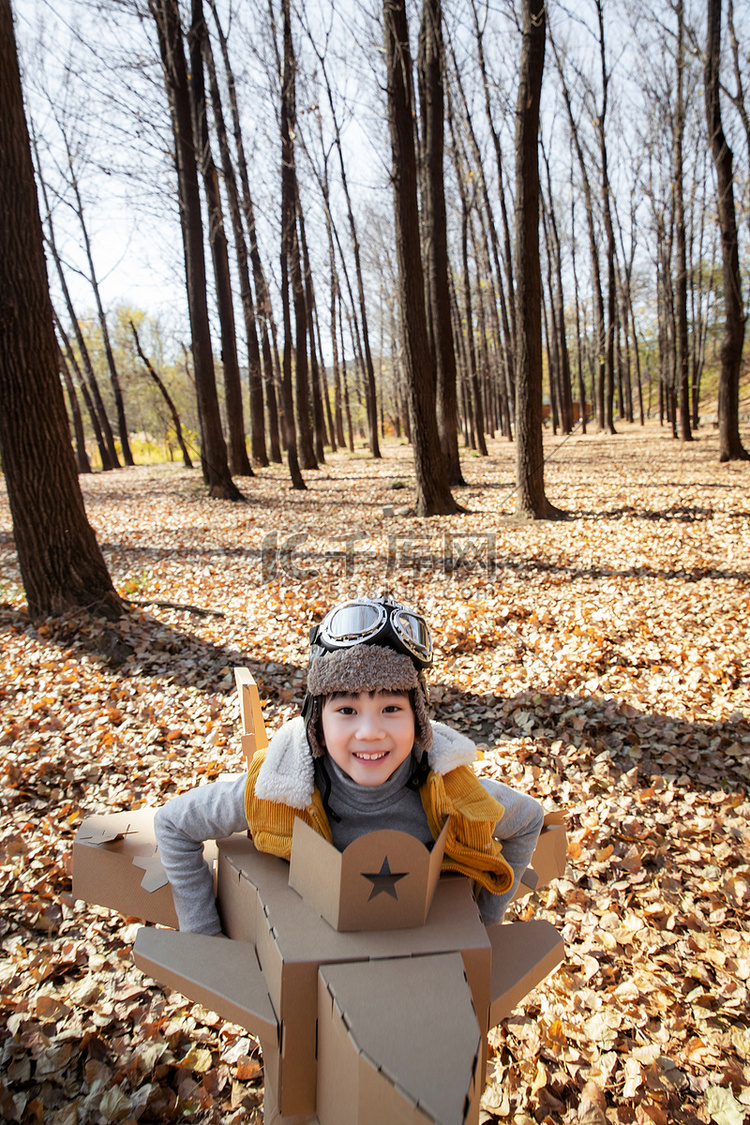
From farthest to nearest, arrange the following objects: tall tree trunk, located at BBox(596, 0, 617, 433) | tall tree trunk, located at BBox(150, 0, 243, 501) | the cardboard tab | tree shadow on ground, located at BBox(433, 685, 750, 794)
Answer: tall tree trunk, located at BBox(596, 0, 617, 433) < tall tree trunk, located at BBox(150, 0, 243, 501) < tree shadow on ground, located at BBox(433, 685, 750, 794) < the cardboard tab

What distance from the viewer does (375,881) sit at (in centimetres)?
137

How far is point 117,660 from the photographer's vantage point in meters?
5.53

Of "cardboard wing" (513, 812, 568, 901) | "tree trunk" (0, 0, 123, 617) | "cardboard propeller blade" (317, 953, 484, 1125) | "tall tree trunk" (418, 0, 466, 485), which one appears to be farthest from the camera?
"tall tree trunk" (418, 0, 466, 485)

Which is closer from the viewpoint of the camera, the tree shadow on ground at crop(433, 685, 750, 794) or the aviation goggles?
the aviation goggles

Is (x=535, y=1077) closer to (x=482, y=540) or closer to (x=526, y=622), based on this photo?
(x=526, y=622)

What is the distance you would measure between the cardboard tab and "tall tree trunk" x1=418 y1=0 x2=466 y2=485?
492 inches

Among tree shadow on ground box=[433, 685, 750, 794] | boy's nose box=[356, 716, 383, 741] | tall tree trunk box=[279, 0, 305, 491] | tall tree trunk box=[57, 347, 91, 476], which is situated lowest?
tree shadow on ground box=[433, 685, 750, 794]

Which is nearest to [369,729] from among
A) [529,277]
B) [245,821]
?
[245,821]

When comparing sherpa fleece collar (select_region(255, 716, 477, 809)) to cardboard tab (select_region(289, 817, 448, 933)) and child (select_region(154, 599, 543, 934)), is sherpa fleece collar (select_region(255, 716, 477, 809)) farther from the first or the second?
cardboard tab (select_region(289, 817, 448, 933))

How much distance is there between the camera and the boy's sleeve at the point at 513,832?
1.79 m

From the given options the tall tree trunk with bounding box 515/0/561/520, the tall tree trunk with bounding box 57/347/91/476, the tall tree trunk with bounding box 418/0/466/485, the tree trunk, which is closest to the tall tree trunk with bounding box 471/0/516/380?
the tall tree trunk with bounding box 418/0/466/485

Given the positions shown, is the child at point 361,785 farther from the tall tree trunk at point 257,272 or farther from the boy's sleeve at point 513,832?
the tall tree trunk at point 257,272

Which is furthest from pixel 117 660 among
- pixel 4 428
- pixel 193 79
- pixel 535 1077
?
pixel 193 79

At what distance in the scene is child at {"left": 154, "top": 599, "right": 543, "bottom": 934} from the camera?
1.65 meters
